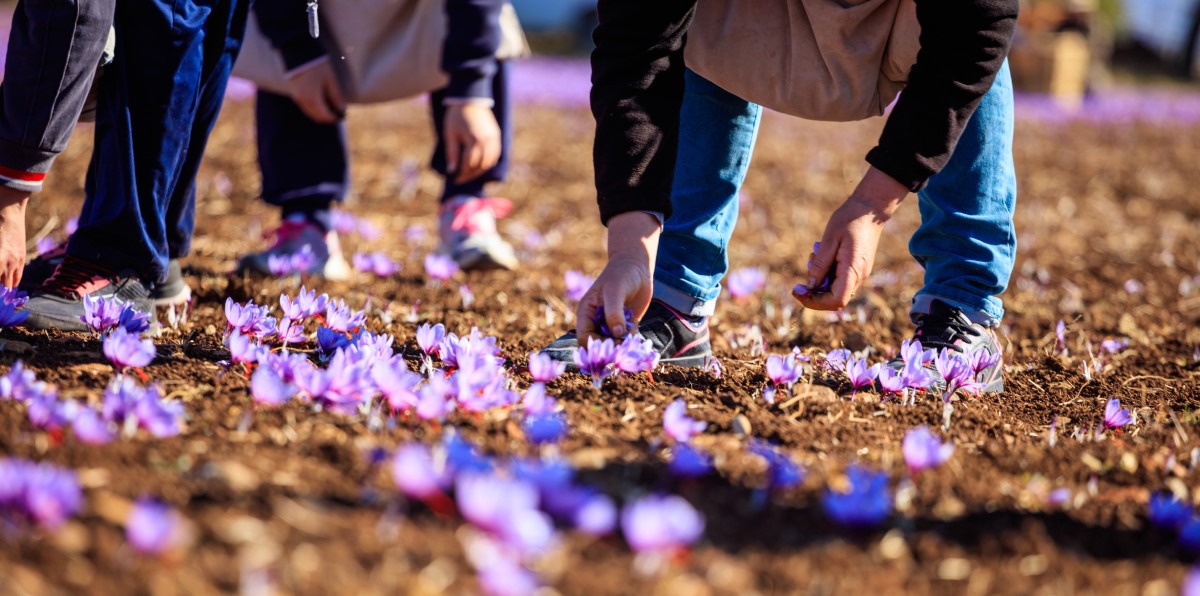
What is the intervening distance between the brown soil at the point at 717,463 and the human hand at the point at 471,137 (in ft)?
1.36

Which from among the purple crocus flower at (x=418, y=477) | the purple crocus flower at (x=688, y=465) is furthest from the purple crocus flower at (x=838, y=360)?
the purple crocus flower at (x=418, y=477)

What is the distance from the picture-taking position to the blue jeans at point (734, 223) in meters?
2.40

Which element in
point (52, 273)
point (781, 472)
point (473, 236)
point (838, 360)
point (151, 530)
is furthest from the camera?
point (473, 236)

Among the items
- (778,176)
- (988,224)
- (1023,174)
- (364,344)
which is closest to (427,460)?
(364,344)

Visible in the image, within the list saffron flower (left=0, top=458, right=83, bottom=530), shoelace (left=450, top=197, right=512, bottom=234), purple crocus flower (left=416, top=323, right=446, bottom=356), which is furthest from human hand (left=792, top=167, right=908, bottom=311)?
shoelace (left=450, top=197, right=512, bottom=234)

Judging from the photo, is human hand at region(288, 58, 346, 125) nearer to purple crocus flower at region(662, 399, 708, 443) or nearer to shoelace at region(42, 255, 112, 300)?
shoelace at region(42, 255, 112, 300)

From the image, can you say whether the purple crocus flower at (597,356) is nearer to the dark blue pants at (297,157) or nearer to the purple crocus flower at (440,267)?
the purple crocus flower at (440,267)

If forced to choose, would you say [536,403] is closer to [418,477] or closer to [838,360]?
[418,477]

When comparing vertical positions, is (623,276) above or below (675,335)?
above

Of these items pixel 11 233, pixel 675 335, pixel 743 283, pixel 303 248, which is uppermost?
pixel 11 233

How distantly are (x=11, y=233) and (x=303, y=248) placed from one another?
3.88 ft

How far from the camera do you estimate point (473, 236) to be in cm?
361

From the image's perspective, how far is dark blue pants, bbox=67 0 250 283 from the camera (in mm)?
2348

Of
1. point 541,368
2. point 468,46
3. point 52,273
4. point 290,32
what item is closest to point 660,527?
point 541,368
